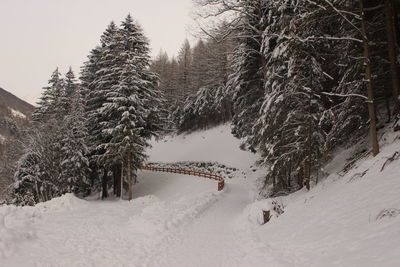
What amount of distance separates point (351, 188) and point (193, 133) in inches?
1821

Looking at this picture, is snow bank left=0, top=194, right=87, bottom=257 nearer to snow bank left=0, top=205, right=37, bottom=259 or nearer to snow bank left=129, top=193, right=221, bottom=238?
snow bank left=0, top=205, right=37, bottom=259

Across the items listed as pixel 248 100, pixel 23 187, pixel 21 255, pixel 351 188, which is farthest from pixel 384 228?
pixel 23 187

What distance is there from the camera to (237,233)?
11797 mm

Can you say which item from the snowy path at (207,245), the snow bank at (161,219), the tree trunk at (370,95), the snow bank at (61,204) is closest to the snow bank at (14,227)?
the snow bank at (61,204)

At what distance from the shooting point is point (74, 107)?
27.3 meters

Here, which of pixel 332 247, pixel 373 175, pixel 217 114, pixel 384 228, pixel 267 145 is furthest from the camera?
pixel 217 114

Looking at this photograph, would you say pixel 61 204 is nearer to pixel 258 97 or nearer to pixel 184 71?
pixel 258 97

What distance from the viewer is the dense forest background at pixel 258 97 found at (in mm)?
11953

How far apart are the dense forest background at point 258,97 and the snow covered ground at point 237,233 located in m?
2.01

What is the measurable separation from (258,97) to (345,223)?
13.7 m

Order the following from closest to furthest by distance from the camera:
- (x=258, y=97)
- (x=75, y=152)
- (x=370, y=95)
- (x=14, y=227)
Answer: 1. (x=14, y=227)
2. (x=370, y=95)
3. (x=258, y=97)
4. (x=75, y=152)

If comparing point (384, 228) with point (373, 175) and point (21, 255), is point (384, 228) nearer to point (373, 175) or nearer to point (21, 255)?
point (373, 175)

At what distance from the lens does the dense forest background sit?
12.0 m

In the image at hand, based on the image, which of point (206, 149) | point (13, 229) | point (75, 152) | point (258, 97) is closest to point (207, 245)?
point (13, 229)
